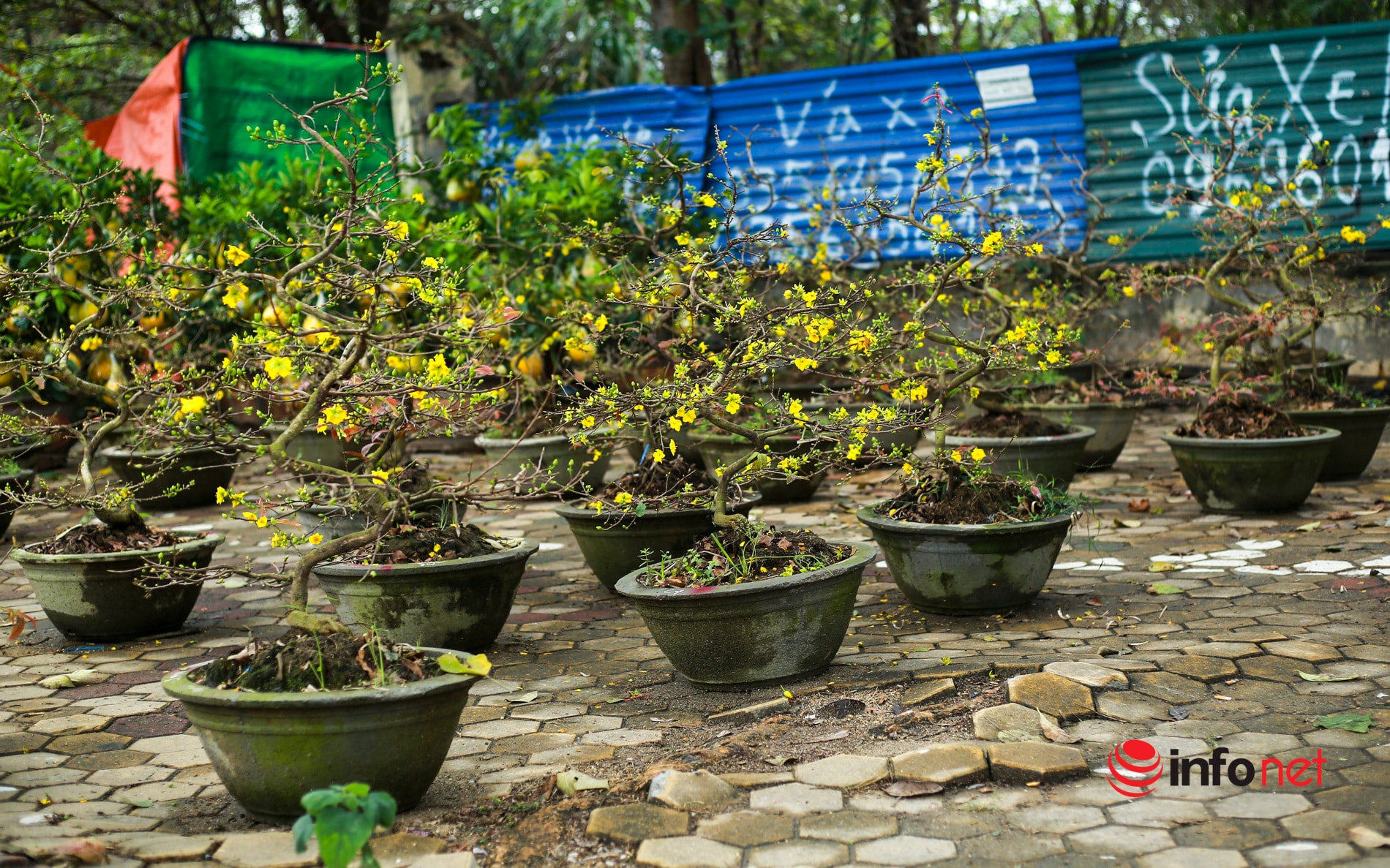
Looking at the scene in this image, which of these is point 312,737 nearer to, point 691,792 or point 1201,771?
point 691,792

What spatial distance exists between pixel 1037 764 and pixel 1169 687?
0.98m

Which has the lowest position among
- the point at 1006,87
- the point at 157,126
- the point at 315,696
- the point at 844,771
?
the point at 844,771

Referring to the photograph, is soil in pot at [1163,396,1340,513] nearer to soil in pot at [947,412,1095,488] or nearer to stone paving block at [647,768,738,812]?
soil in pot at [947,412,1095,488]

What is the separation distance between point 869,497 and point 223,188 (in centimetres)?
664

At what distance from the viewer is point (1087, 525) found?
689cm

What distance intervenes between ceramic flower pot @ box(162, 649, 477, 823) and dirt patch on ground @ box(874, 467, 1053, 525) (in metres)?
2.70

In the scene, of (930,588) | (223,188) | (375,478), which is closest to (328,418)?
(375,478)

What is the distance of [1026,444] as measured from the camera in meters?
7.59

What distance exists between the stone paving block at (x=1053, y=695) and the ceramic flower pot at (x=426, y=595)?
221 cm

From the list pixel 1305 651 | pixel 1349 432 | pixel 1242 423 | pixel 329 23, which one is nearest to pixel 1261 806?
pixel 1305 651

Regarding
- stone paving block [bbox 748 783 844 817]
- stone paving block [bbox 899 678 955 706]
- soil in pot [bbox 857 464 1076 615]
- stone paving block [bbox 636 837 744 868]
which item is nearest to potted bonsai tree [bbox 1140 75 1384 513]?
soil in pot [bbox 857 464 1076 615]

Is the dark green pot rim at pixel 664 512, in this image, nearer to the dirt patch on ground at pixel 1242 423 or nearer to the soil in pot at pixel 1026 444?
the soil in pot at pixel 1026 444

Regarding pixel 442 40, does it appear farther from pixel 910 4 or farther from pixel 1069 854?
pixel 1069 854

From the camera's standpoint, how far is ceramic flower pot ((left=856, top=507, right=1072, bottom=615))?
518cm
